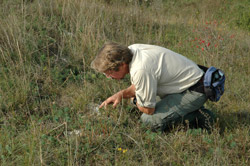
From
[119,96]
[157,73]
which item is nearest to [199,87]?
[157,73]

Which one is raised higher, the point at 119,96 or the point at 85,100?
the point at 119,96

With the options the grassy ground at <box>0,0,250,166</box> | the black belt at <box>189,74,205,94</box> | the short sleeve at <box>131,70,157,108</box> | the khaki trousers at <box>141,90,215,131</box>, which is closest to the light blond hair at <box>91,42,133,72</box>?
the short sleeve at <box>131,70,157,108</box>

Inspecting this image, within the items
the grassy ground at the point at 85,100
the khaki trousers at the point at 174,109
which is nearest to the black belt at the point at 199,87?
the khaki trousers at the point at 174,109

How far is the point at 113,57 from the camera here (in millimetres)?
2539

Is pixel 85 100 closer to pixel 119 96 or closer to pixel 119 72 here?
pixel 119 96

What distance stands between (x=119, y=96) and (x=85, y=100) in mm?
630

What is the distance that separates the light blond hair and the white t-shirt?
9cm

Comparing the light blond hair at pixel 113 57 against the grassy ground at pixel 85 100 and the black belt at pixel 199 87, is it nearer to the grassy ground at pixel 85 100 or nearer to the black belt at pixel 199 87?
the grassy ground at pixel 85 100

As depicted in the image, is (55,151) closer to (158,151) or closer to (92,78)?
(158,151)

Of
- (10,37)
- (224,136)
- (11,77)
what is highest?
(10,37)

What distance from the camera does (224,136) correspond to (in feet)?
9.21

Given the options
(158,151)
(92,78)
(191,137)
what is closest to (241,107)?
(191,137)

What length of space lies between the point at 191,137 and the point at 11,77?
92.7 inches

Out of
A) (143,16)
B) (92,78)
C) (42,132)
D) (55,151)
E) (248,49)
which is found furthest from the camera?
(143,16)
